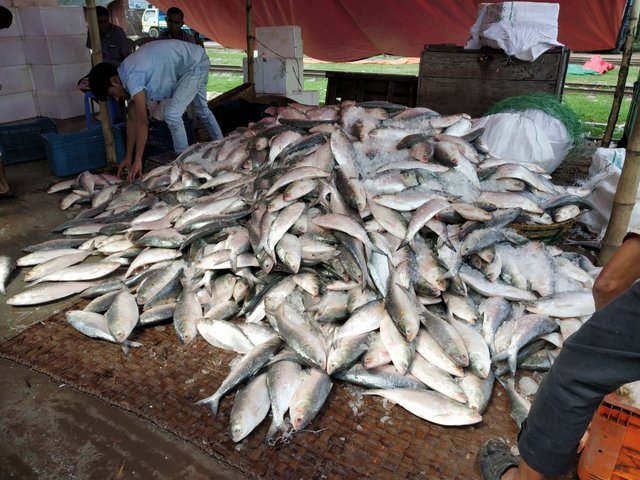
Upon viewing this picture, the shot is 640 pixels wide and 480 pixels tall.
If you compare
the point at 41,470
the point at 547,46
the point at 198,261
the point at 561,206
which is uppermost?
the point at 547,46


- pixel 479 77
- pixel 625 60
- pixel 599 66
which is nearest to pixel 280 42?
pixel 479 77

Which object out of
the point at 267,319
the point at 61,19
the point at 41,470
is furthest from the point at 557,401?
the point at 61,19

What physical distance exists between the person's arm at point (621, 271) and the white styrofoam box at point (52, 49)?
8818mm

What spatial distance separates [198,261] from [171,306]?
39cm

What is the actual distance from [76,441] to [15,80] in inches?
303

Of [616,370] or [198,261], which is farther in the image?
[198,261]

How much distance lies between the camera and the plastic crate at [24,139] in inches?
255

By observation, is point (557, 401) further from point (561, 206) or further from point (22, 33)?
point (22, 33)

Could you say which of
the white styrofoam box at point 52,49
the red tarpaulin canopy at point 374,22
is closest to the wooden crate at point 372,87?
the red tarpaulin canopy at point 374,22

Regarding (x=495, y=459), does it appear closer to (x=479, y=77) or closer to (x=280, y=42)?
(x=479, y=77)

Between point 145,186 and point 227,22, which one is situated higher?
point 227,22

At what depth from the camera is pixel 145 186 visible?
503 cm

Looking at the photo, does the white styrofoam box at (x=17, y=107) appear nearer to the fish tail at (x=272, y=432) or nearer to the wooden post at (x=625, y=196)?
the fish tail at (x=272, y=432)

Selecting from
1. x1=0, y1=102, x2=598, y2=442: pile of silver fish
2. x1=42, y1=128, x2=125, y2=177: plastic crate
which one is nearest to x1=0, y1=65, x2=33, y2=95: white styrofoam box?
x1=42, y1=128, x2=125, y2=177: plastic crate
